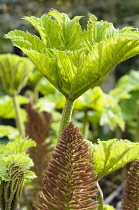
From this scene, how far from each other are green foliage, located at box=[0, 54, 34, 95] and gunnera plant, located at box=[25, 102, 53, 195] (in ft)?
0.67

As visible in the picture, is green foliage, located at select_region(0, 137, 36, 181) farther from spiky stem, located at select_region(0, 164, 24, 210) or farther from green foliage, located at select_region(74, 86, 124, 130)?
green foliage, located at select_region(74, 86, 124, 130)

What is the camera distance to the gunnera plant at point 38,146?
78 cm

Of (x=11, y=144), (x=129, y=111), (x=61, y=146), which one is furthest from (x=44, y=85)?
(x=61, y=146)

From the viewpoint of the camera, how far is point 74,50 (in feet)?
1.64

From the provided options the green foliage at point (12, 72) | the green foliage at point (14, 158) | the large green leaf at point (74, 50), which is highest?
the green foliage at point (12, 72)

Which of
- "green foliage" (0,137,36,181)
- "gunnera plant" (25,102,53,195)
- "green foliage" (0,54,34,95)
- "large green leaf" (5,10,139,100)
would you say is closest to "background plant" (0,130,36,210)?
"green foliage" (0,137,36,181)

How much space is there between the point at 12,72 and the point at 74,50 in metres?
0.51

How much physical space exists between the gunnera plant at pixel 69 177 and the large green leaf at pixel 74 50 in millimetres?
105

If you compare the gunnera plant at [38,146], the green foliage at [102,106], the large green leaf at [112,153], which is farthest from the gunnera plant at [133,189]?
the green foliage at [102,106]

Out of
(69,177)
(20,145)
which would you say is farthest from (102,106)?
(69,177)

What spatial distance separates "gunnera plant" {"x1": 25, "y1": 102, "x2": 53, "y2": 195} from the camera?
0.78 metres

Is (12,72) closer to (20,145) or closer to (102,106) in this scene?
(102,106)

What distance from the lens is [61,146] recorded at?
447mm

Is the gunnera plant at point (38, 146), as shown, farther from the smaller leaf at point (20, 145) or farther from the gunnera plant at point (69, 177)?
the gunnera plant at point (69, 177)
